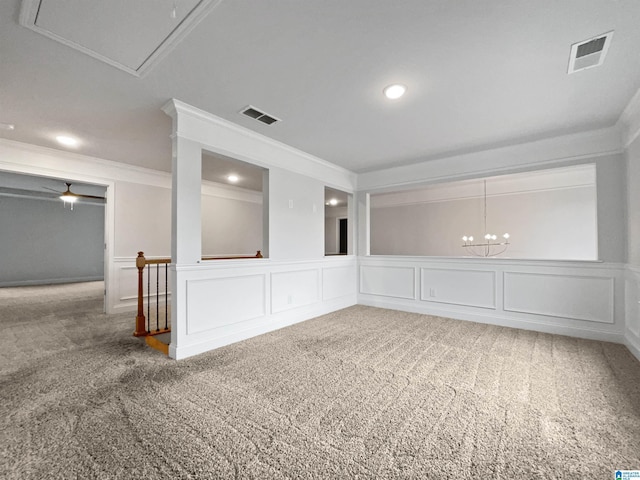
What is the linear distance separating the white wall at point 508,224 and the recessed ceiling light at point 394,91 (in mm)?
5125

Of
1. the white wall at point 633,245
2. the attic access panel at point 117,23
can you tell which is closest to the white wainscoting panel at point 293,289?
the attic access panel at point 117,23

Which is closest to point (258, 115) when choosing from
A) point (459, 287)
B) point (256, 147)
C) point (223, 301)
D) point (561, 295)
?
point (256, 147)

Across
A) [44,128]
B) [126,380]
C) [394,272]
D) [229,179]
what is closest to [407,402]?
[126,380]

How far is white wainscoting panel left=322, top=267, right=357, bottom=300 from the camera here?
482cm

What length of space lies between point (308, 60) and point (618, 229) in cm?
396

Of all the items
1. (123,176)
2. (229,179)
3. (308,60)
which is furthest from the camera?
(229,179)

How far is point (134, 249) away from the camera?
5.12 m

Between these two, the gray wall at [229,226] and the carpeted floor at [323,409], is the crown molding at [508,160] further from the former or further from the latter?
the gray wall at [229,226]

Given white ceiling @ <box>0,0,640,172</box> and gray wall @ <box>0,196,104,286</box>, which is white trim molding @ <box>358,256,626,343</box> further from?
gray wall @ <box>0,196,104,286</box>

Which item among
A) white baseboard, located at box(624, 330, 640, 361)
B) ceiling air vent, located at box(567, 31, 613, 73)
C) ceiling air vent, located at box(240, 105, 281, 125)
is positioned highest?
ceiling air vent, located at box(240, 105, 281, 125)

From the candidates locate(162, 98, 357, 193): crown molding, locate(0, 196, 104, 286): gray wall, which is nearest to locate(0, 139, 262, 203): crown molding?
locate(162, 98, 357, 193): crown molding

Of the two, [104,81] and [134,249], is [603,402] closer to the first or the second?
[104,81]

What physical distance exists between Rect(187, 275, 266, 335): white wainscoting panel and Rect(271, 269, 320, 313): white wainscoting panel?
222mm

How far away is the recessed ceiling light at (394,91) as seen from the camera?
2.49 m
